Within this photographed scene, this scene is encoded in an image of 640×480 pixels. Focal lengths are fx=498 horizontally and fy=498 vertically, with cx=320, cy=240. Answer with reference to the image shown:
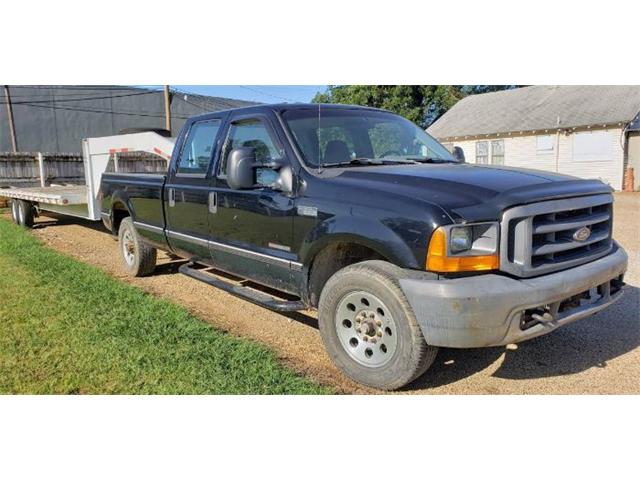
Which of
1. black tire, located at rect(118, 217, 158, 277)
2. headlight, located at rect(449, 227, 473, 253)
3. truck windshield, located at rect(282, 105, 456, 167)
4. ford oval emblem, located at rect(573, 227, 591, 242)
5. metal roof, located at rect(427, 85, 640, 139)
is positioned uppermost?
metal roof, located at rect(427, 85, 640, 139)

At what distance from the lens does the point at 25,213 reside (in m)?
11.9

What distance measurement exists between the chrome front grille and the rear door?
9.46 ft

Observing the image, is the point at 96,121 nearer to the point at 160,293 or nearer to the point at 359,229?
the point at 160,293

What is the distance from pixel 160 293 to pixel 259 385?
112 inches

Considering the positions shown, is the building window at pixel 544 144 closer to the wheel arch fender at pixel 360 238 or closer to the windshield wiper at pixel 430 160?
the windshield wiper at pixel 430 160

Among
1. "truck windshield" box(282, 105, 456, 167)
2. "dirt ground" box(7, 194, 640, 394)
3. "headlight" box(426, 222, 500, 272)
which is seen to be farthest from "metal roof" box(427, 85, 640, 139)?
"headlight" box(426, 222, 500, 272)

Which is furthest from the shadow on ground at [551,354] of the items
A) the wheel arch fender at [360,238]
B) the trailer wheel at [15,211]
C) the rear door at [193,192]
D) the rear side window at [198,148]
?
A: the trailer wheel at [15,211]

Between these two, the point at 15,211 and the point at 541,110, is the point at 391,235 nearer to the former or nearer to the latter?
the point at 15,211

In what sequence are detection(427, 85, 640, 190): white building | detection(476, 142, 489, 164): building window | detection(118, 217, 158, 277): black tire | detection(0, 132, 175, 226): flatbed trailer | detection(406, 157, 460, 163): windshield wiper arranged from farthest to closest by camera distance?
detection(476, 142, 489, 164): building window → detection(427, 85, 640, 190): white building → detection(0, 132, 175, 226): flatbed trailer → detection(118, 217, 158, 277): black tire → detection(406, 157, 460, 163): windshield wiper

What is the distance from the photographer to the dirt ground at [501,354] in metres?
3.52

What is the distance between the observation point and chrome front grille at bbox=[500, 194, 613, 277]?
3074 millimetres

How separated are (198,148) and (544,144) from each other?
19228 mm

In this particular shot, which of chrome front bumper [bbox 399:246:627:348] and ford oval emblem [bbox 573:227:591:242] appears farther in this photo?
ford oval emblem [bbox 573:227:591:242]

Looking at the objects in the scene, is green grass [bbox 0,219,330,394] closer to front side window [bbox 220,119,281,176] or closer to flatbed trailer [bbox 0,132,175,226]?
front side window [bbox 220,119,281,176]
